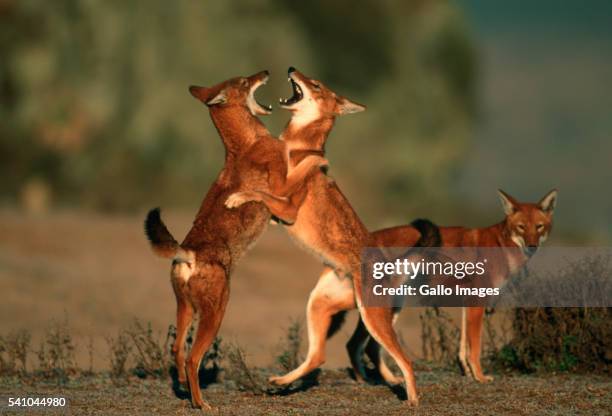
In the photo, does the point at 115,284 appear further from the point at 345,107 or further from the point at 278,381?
the point at 278,381

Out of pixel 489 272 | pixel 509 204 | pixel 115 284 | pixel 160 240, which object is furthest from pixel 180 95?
pixel 160 240

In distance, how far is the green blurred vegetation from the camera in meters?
35.8

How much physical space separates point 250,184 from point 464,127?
105ft

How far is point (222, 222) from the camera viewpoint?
10211 mm

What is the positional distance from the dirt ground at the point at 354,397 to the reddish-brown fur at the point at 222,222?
1.93 feet

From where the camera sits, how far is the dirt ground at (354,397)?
9.79m

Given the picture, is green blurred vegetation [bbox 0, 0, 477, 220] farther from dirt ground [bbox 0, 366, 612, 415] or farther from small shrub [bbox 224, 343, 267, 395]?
dirt ground [bbox 0, 366, 612, 415]

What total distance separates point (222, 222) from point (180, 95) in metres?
25.4

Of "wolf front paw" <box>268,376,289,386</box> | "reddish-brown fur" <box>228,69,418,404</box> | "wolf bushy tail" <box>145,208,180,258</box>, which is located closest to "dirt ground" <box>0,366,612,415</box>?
"wolf front paw" <box>268,376,289,386</box>

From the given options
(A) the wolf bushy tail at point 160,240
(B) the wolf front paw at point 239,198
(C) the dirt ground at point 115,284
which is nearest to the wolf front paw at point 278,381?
(B) the wolf front paw at point 239,198

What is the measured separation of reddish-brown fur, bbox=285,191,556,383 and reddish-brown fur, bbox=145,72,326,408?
3.25ft

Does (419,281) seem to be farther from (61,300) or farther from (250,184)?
(61,300)

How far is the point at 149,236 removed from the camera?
967 cm

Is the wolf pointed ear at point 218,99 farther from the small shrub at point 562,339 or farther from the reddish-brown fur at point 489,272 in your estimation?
the small shrub at point 562,339
